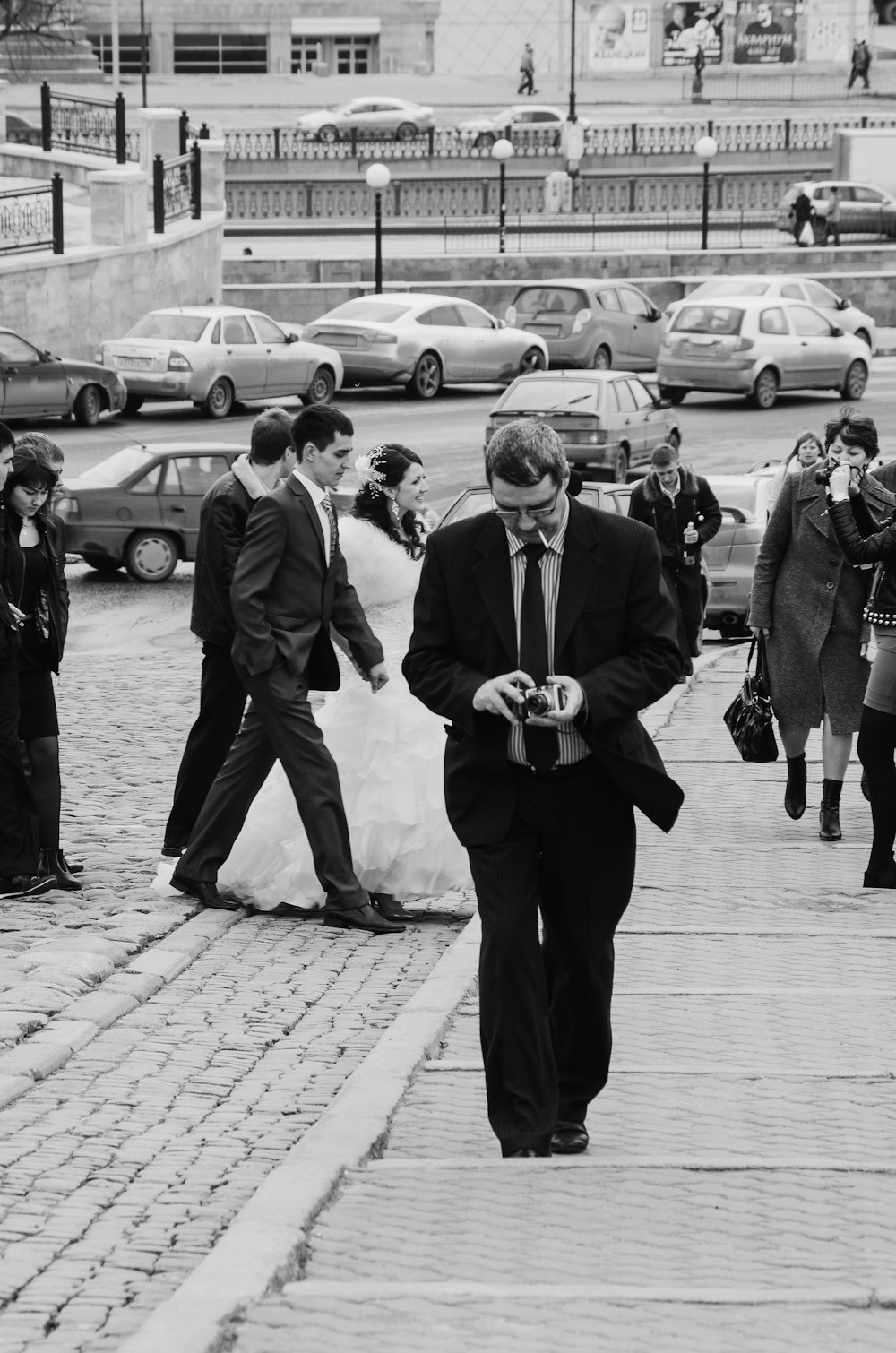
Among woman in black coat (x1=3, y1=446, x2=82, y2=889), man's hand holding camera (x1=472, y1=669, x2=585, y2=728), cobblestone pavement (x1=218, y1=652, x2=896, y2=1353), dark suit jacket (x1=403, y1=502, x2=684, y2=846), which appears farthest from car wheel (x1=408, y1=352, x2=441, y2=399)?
man's hand holding camera (x1=472, y1=669, x2=585, y2=728)

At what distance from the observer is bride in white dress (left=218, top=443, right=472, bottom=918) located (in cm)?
824

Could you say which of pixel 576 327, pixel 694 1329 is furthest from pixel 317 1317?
pixel 576 327

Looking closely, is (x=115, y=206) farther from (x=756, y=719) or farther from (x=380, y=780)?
(x=380, y=780)

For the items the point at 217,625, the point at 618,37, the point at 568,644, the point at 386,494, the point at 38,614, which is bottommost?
the point at 217,625

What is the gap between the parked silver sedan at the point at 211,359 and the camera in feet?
95.9

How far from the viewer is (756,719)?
375 inches

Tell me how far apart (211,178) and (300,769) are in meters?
35.3

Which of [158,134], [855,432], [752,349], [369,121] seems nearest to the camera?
[855,432]

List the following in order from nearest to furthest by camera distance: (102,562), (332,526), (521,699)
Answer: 1. (521,699)
2. (332,526)
3. (102,562)

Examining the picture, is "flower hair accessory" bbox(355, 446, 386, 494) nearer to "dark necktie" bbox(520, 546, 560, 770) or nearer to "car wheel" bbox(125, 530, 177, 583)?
"dark necktie" bbox(520, 546, 560, 770)

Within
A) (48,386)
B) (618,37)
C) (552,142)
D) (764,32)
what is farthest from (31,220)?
(764,32)

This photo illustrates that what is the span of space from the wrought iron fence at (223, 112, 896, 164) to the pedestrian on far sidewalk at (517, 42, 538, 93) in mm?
13974

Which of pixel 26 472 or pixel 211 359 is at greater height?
pixel 26 472

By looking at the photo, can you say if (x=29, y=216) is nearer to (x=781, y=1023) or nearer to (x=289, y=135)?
(x=781, y=1023)
